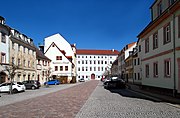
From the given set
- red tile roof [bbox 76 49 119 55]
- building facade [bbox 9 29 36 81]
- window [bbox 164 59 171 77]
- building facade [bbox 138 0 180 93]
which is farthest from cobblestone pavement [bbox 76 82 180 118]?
red tile roof [bbox 76 49 119 55]

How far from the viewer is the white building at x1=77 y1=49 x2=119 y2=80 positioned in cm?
11131

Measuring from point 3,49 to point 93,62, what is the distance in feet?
275

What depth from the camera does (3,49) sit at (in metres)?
32.3

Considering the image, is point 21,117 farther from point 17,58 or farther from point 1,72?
→ point 17,58

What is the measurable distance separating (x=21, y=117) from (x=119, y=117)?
431cm

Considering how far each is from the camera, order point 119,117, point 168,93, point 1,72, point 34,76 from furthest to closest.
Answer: point 34,76 < point 1,72 < point 168,93 < point 119,117

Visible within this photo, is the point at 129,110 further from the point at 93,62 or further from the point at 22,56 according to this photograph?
the point at 93,62

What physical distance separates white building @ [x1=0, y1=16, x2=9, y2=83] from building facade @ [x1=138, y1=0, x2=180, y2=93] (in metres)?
19.7

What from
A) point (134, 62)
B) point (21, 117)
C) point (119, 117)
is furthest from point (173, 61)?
point (134, 62)

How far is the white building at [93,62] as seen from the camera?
111 metres

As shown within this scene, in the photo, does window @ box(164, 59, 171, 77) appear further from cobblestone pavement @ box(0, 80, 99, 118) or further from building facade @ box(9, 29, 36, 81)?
building facade @ box(9, 29, 36, 81)

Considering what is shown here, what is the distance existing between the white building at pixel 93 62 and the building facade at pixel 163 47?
3271 inches

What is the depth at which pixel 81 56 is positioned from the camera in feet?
382

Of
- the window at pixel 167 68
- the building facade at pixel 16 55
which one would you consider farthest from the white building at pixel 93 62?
the window at pixel 167 68
